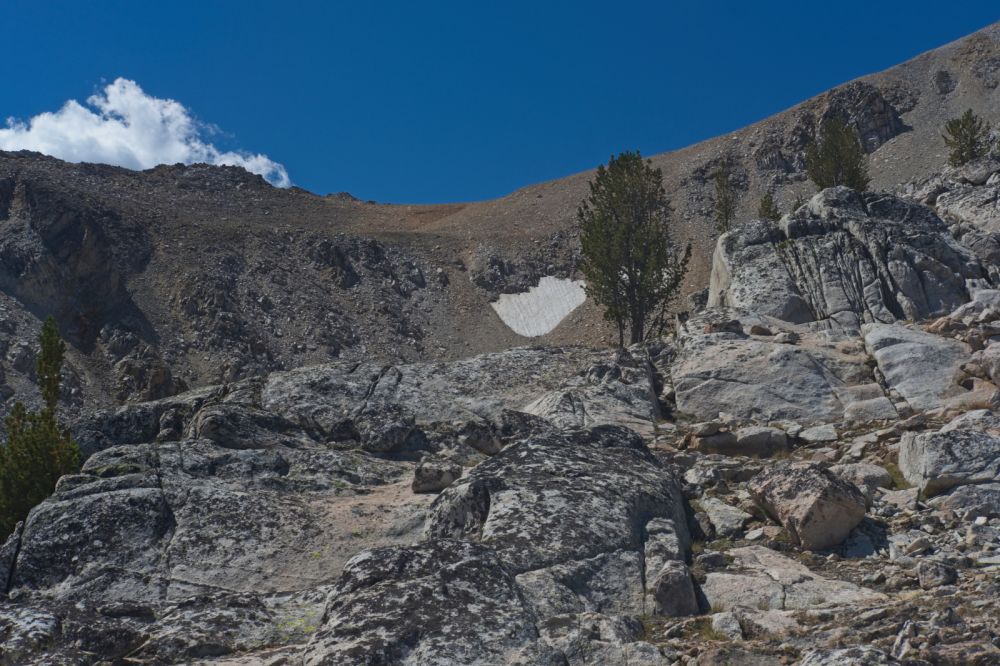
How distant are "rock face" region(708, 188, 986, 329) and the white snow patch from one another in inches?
1858

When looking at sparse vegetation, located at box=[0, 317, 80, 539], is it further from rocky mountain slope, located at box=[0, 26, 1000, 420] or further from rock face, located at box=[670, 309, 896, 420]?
rocky mountain slope, located at box=[0, 26, 1000, 420]

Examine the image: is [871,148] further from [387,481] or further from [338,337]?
[387,481]

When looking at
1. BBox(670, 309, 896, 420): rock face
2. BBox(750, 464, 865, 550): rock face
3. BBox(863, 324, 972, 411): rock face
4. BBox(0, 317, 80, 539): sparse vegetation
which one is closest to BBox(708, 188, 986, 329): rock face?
BBox(670, 309, 896, 420): rock face

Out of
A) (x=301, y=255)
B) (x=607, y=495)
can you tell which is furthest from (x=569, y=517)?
(x=301, y=255)

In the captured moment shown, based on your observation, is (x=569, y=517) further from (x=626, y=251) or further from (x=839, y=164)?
(x=839, y=164)

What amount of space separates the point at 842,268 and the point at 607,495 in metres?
19.6

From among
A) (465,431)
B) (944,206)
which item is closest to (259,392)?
(465,431)

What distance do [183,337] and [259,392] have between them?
177 ft

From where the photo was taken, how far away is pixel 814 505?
12273 mm

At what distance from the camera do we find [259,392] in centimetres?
2064

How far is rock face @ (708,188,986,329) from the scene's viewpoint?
27.8 m

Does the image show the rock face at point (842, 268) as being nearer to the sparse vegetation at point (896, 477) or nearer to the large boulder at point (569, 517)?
the sparse vegetation at point (896, 477)

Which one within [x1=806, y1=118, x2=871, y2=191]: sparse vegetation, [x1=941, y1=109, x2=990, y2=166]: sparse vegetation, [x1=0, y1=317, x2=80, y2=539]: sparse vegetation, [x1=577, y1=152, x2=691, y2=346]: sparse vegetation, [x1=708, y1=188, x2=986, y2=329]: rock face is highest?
[x1=941, y1=109, x2=990, y2=166]: sparse vegetation

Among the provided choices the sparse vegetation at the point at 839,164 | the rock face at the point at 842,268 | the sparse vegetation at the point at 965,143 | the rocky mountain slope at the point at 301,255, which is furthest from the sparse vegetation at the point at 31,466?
the sparse vegetation at the point at 965,143
